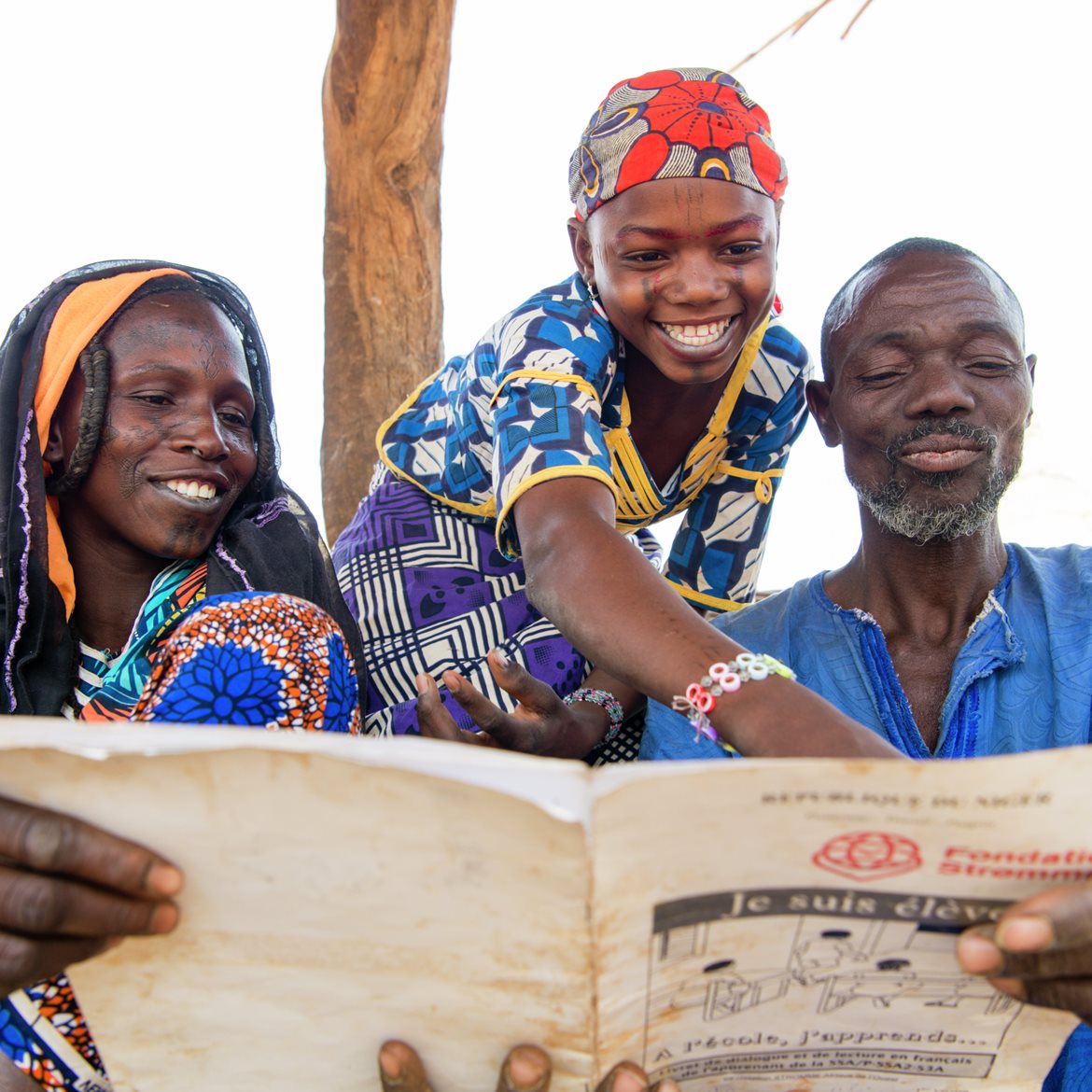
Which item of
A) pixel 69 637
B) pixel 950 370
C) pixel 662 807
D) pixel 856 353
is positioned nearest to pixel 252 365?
pixel 69 637

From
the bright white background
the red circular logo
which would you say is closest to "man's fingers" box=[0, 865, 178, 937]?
the red circular logo

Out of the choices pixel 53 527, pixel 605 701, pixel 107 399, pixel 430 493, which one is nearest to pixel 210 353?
pixel 107 399

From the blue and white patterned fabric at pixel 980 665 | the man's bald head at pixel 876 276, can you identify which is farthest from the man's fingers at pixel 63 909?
the man's bald head at pixel 876 276

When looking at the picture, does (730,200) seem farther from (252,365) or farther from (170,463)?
(170,463)

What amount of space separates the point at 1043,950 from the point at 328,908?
632 mm

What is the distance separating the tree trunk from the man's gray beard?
223cm

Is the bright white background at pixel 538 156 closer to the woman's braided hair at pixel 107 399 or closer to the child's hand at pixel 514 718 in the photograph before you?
the woman's braided hair at pixel 107 399

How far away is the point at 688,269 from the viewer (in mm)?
2068

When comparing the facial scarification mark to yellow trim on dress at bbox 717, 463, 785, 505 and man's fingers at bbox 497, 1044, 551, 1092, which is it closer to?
yellow trim on dress at bbox 717, 463, 785, 505

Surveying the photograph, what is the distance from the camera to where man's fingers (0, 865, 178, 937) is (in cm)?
102

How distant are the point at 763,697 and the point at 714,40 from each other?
6145mm

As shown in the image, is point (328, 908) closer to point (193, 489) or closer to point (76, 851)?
point (76, 851)

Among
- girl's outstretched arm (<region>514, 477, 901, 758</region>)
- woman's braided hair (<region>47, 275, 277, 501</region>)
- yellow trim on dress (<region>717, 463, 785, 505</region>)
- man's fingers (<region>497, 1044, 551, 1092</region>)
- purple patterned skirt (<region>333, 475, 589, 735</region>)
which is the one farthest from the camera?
yellow trim on dress (<region>717, 463, 785, 505</region>)

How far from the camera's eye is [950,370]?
215cm
